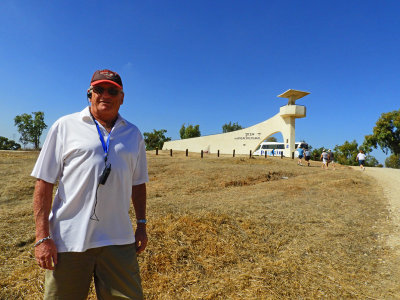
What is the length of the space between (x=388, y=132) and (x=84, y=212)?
4670 cm

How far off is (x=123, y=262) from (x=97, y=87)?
1455 millimetres

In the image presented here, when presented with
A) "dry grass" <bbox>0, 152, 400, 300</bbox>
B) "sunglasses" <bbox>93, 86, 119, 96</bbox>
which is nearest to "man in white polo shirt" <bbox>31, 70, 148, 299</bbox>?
"sunglasses" <bbox>93, 86, 119, 96</bbox>

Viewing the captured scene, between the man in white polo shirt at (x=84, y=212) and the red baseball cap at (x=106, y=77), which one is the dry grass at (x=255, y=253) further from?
the red baseball cap at (x=106, y=77)

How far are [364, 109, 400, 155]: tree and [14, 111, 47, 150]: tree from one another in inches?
2954

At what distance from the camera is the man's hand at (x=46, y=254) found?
169cm

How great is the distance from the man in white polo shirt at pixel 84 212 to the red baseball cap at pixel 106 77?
0.29 m

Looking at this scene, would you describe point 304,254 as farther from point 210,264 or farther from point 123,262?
point 123,262

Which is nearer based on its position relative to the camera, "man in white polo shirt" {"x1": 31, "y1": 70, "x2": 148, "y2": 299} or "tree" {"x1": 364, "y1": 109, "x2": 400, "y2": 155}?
"man in white polo shirt" {"x1": 31, "y1": 70, "x2": 148, "y2": 299}

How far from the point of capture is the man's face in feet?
6.66

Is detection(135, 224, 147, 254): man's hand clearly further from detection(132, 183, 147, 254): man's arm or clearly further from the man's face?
the man's face

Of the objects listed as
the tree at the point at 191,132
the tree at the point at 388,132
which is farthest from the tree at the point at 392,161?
the tree at the point at 191,132

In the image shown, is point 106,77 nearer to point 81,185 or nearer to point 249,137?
point 81,185

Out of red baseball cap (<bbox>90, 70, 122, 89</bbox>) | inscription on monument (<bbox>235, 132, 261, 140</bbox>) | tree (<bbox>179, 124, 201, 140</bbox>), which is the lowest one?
red baseball cap (<bbox>90, 70, 122, 89</bbox>)

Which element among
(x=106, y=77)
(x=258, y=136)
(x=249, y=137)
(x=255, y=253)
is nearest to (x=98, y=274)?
(x=106, y=77)
